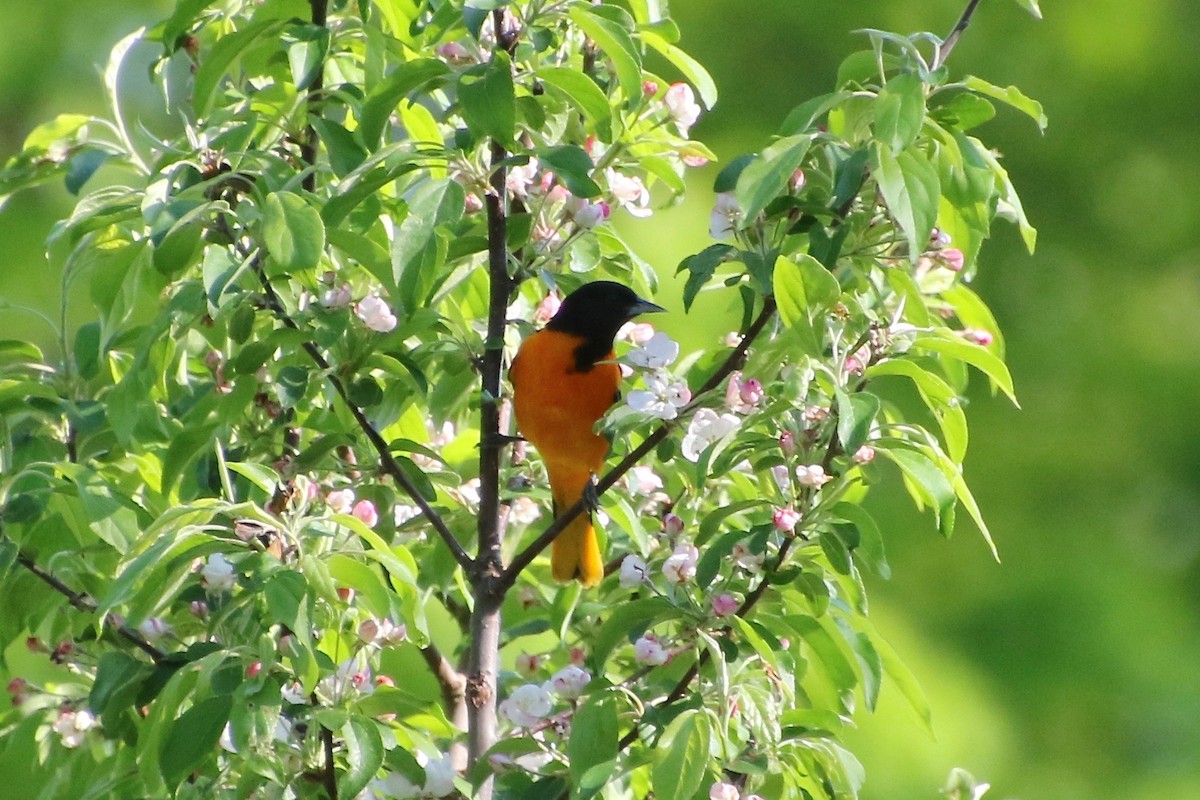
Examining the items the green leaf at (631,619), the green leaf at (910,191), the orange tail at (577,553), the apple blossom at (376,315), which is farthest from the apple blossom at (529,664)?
the green leaf at (910,191)

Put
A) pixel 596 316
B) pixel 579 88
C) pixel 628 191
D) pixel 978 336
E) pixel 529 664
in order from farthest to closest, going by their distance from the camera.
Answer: pixel 596 316, pixel 529 664, pixel 628 191, pixel 978 336, pixel 579 88

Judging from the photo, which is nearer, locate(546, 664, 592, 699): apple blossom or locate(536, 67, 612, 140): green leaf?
locate(536, 67, 612, 140): green leaf

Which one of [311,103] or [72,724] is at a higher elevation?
[311,103]

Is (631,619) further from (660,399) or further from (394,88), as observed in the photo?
(394,88)

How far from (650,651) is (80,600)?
702 mm

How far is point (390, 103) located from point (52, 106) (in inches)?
170

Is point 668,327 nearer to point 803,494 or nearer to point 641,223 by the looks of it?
point 641,223

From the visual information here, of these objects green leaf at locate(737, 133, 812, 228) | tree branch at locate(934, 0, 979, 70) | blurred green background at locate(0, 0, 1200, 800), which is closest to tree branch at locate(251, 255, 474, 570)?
green leaf at locate(737, 133, 812, 228)

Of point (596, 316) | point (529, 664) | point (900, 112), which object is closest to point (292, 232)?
point (900, 112)

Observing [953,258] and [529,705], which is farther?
[529,705]

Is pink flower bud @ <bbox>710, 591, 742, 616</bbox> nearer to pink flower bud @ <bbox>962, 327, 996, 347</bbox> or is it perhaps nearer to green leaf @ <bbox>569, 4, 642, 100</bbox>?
pink flower bud @ <bbox>962, 327, 996, 347</bbox>

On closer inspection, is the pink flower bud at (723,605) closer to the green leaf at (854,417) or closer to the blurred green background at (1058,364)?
the green leaf at (854,417)

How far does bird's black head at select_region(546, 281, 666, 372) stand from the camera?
8.32 ft

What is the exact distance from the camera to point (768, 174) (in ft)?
5.20
